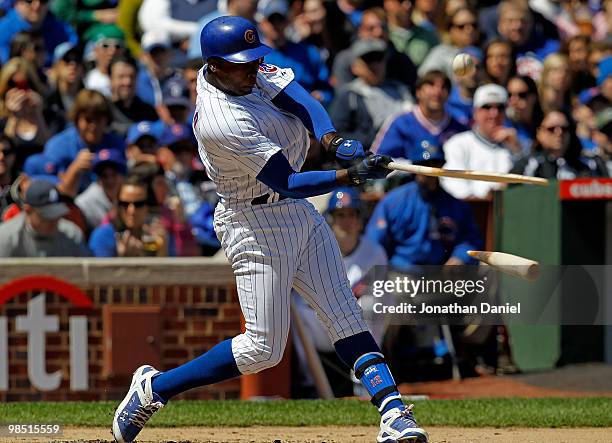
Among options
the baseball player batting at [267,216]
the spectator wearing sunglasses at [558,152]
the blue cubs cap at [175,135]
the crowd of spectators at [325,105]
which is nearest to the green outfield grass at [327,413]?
the crowd of spectators at [325,105]

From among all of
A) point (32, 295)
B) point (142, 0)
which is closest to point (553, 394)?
point (32, 295)

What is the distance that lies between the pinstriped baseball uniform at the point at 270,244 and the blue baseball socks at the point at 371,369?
52 mm

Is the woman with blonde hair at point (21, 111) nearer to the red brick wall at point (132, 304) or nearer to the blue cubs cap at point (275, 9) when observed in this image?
the red brick wall at point (132, 304)

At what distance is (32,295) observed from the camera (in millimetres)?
8375

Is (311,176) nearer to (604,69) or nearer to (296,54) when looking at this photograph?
(296,54)

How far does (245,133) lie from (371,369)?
3.70 ft

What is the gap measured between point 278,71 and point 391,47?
5.54 meters

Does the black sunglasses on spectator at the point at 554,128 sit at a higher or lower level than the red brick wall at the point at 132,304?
higher

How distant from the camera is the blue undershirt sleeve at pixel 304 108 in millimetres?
5758

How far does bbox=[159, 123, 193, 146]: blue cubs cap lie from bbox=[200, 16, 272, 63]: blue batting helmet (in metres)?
4.38

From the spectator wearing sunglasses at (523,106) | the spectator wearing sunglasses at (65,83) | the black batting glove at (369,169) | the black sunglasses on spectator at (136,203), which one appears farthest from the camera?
the spectator wearing sunglasses at (523,106)

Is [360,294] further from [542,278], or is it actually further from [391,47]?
[391,47]

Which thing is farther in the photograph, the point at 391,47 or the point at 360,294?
the point at 391,47

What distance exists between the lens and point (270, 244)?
229 inches
